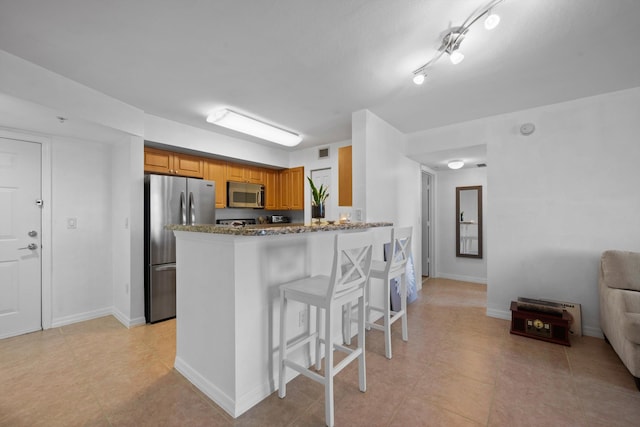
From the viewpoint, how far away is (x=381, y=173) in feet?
10.8

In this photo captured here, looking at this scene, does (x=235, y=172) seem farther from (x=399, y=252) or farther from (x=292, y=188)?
(x=399, y=252)

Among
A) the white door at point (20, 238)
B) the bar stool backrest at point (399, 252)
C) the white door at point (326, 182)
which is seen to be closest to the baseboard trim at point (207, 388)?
the bar stool backrest at point (399, 252)

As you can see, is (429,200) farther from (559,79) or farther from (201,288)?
(201,288)

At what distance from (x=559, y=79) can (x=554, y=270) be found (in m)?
1.93

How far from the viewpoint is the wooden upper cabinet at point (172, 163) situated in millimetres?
3374

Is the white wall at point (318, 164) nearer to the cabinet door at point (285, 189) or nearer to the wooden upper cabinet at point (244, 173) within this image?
the cabinet door at point (285, 189)

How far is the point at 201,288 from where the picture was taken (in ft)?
6.11

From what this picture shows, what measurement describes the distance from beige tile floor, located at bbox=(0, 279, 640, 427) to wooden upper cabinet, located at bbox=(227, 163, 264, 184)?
8.10ft

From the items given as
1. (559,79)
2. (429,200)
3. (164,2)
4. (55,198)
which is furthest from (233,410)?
(429,200)

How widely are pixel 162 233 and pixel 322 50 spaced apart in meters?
2.64

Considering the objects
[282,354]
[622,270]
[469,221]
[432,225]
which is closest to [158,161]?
[282,354]

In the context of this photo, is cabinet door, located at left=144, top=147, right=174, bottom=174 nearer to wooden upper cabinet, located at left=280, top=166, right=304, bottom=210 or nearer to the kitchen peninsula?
the kitchen peninsula

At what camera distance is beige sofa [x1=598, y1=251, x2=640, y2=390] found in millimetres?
1852

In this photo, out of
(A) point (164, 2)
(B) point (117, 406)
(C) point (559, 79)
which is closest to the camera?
(A) point (164, 2)
